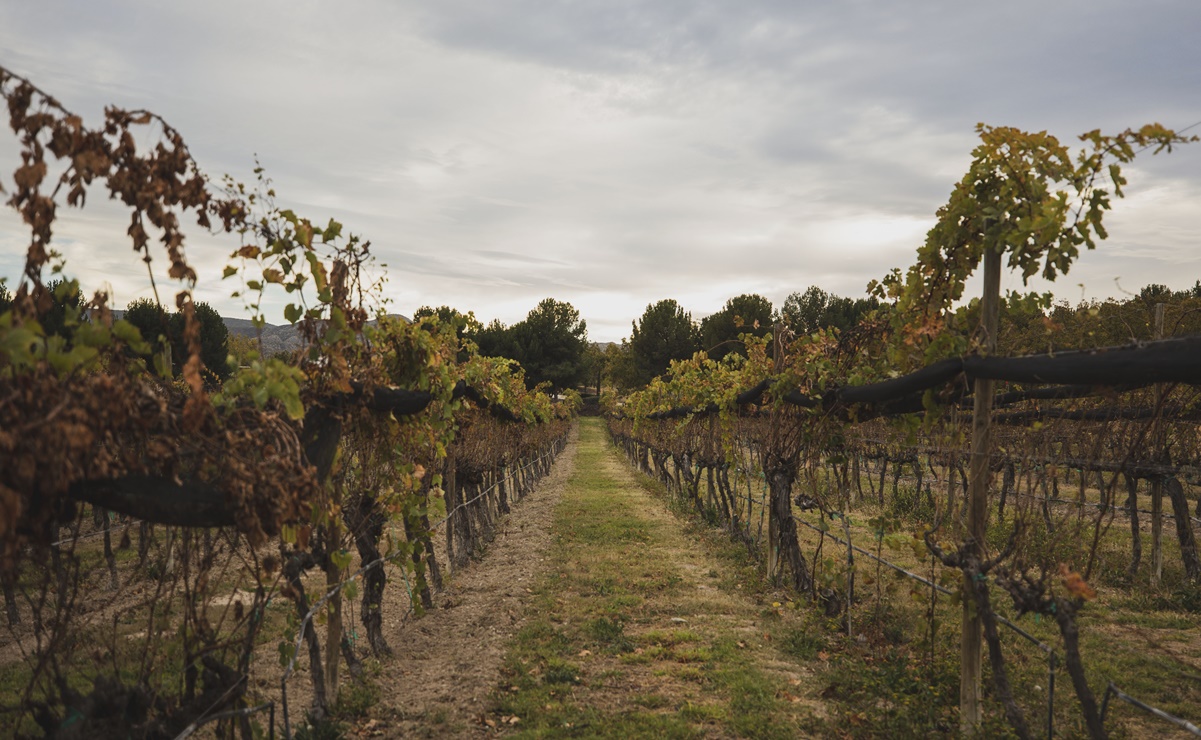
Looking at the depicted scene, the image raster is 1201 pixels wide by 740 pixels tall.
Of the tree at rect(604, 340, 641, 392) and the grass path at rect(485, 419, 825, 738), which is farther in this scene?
the tree at rect(604, 340, 641, 392)

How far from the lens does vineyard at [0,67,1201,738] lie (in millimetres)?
2695

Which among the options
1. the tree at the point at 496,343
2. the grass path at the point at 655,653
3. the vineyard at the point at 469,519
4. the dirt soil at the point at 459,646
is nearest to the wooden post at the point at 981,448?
the vineyard at the point at 469,519

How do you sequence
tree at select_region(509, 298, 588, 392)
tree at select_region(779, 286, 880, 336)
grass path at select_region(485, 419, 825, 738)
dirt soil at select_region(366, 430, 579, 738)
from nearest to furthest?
1. grass path at select_region(485, 419, 825, 738)
2. dirt soil at select_region(366, 430, 579, 738)
3. tree at select_region(779, 286, 880, 336)
4. tree at select_region(509, 298, 588, 392)

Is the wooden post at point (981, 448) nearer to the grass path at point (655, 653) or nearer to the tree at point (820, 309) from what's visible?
the grass path at point (655, 653)

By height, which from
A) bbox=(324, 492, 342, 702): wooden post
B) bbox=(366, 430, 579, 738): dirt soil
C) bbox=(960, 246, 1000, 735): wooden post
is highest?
bbox=(960, 246, 1000, 735): wooden post

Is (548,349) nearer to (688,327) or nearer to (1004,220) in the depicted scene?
(688,327)

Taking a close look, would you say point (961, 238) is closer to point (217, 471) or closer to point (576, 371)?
point (217, 471)

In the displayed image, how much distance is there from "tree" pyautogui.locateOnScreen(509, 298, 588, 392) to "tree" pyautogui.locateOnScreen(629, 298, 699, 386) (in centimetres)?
472

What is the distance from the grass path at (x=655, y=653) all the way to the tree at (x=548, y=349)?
43758 millimetres

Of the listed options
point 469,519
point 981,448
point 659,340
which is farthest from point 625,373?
point 981,448

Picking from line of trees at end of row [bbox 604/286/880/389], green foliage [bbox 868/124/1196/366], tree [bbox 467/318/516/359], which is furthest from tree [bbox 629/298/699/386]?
green foliage [bbox 868/124/1196/366]

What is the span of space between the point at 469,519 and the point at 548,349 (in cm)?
4604

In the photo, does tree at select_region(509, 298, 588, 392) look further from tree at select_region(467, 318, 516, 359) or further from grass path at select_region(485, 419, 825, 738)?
grass path at select_region(485, 419, 825, 738)

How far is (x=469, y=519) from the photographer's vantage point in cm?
1183
